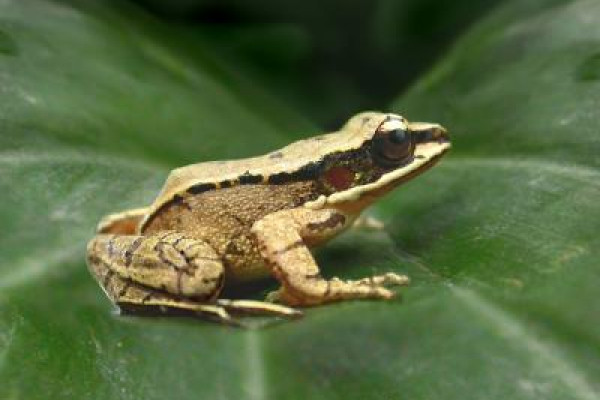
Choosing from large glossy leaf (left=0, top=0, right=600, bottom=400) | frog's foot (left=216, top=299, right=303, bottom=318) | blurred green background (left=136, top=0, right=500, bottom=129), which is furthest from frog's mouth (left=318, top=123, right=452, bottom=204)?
blurred green background (left=136, top=0, right=500, bottom=129)

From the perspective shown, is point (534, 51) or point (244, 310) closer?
point (244, 310)

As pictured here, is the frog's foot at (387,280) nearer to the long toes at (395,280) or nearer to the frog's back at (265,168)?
the long toes at (395,280)

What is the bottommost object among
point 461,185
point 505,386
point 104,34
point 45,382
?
point 45,382

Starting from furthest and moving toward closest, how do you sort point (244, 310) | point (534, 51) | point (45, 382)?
point (534, 51) → point (244, 310) → point (45, 382)

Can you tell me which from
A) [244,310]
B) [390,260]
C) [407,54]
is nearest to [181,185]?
[244,310]

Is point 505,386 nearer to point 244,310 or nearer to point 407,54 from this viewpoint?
point 244,310

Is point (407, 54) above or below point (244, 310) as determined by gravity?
above
